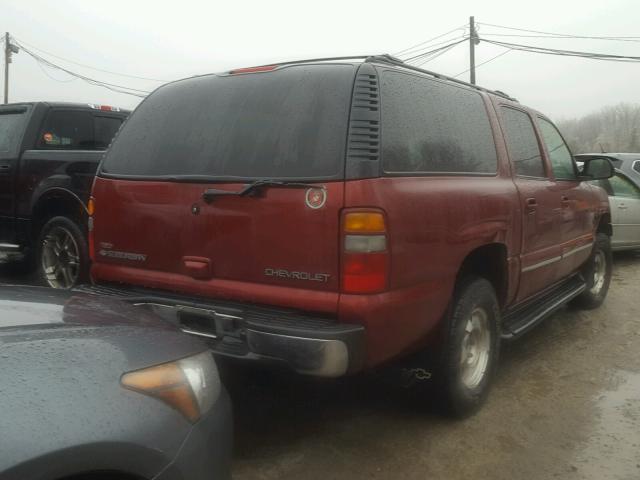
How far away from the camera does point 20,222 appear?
607 cm

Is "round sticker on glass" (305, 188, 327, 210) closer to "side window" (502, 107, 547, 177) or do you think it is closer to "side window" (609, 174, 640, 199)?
"side window" (502, 107, 547, 177)

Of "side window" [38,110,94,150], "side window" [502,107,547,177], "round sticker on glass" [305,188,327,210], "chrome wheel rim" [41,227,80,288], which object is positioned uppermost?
"side window" [38,110,94,150]

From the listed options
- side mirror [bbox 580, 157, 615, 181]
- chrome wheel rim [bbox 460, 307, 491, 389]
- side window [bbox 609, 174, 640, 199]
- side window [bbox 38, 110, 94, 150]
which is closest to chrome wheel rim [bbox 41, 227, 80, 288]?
side window [bbox 38, 110, 94, 150]

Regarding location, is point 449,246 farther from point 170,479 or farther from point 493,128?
point 170,479

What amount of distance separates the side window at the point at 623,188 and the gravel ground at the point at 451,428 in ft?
14.9

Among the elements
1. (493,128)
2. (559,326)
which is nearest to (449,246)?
(493,128)

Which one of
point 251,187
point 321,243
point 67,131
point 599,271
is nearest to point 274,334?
point 321,243

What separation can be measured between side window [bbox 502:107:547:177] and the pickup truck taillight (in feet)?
6.06

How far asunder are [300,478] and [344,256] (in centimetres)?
111

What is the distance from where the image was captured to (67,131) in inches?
257

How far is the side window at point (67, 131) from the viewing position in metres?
6.38

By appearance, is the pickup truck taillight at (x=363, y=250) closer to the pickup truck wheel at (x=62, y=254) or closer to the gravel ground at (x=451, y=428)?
the gravel ground at (x=451, y=428)

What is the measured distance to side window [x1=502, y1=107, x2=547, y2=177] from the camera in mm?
4398

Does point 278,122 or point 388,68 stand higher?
point 388,68
